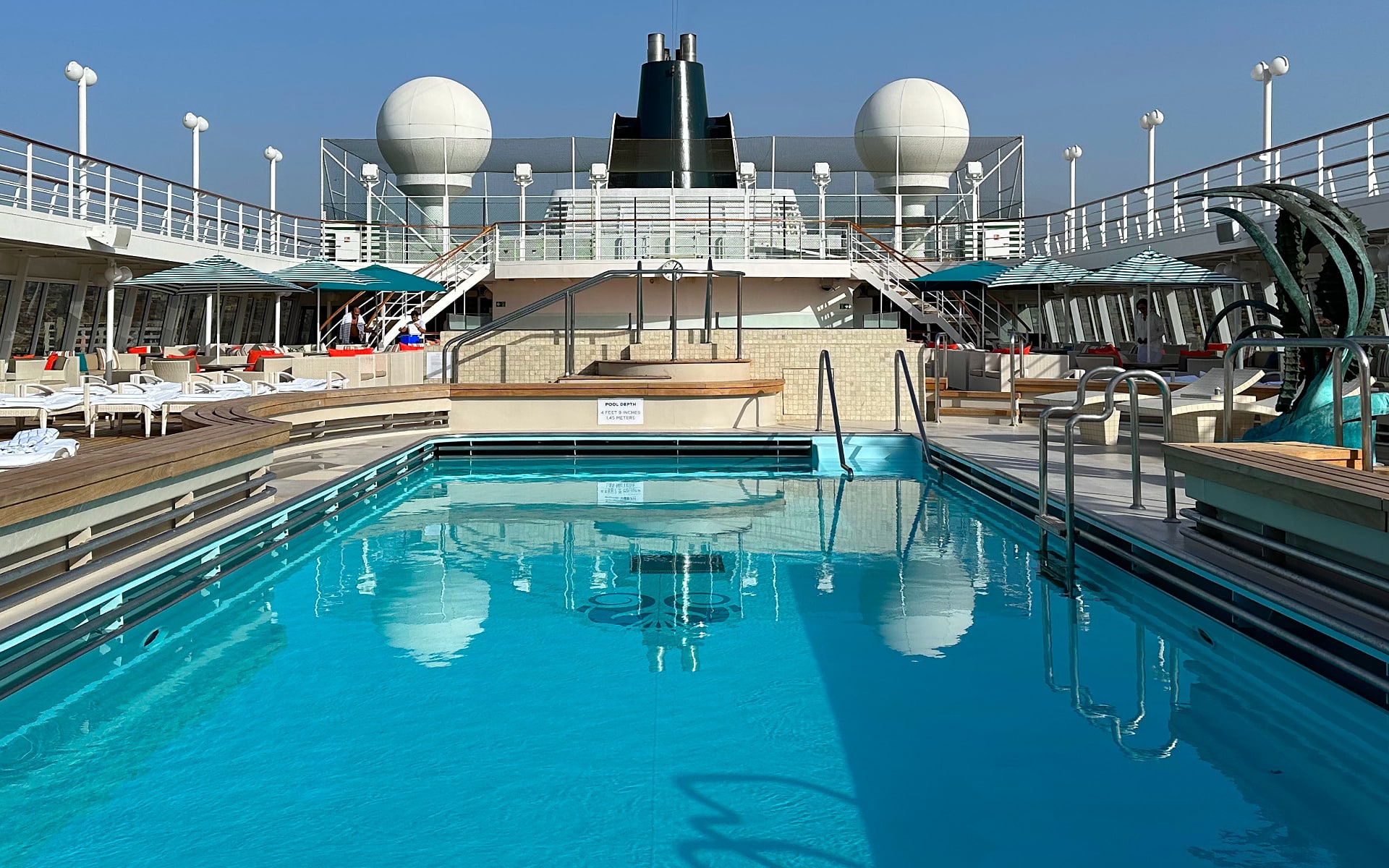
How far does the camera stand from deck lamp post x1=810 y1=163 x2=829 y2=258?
21938 mm

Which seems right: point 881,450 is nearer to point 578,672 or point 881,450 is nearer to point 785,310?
point 578,672

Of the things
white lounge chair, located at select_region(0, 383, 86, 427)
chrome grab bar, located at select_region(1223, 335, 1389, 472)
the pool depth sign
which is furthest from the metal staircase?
chrome grab bar, located at select_region(1223, 335, 1389, 472)

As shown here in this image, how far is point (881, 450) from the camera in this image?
1154cm

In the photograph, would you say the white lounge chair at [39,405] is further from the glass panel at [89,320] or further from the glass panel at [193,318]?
the glass panel at [193,318]

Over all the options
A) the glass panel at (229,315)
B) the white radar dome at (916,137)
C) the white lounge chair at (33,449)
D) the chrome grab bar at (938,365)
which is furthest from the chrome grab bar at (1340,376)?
the white radar dome at (916,137)

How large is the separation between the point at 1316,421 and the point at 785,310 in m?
16.5

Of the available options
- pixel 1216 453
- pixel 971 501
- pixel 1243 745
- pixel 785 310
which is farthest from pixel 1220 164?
pixel 1243 745

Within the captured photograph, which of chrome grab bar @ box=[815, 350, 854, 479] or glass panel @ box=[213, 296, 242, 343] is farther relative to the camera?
glass panel @ box=[213, 296, 242, 343]

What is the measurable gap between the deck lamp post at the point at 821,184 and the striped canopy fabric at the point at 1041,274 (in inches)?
194

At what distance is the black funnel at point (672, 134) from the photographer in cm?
2466

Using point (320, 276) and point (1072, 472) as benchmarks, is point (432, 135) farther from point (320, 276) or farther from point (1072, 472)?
point (1072, 472)

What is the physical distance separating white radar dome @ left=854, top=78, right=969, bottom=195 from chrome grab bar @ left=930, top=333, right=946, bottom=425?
746cm

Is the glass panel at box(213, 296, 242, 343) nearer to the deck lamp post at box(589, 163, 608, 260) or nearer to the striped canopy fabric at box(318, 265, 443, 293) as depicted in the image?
the striped canopy fabric at box(318, 265, 443, 293)

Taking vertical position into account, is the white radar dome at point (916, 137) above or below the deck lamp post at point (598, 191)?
above
